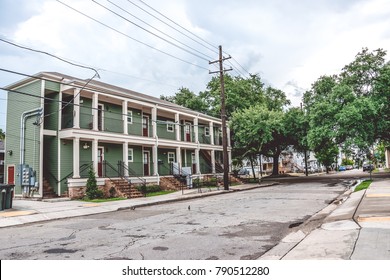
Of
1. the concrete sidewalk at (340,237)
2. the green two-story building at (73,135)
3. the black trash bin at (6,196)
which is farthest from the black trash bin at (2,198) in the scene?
the green two-story building at (73,135)

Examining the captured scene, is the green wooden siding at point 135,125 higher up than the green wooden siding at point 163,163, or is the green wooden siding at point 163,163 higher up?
the green wooden siding at point 135,125

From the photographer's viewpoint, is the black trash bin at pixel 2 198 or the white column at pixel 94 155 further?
the white column at pixel 94 155

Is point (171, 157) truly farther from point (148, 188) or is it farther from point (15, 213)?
point (15, 213)

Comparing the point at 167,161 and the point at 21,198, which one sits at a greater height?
the point at 167,161

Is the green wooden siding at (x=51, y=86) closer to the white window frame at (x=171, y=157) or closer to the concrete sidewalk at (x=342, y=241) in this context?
the white window frame at (x=171, y=157)

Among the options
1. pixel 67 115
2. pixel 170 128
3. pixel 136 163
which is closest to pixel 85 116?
pixel 67 115

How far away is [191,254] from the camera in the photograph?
6090 mm

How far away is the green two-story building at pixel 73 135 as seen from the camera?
1925 cm

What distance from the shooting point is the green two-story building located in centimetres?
1925

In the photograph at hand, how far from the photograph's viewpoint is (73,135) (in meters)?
19.0

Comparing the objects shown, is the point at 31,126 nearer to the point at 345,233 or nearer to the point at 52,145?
the point at 52,145

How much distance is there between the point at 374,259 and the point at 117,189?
16.6 m

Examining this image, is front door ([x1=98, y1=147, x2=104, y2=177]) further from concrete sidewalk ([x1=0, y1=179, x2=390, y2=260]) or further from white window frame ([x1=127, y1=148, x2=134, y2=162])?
concrete sidewalk ([x1=0, y1=179, x2=390, y2=260])

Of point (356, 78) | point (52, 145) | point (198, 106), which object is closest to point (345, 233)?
point (52, 145)
